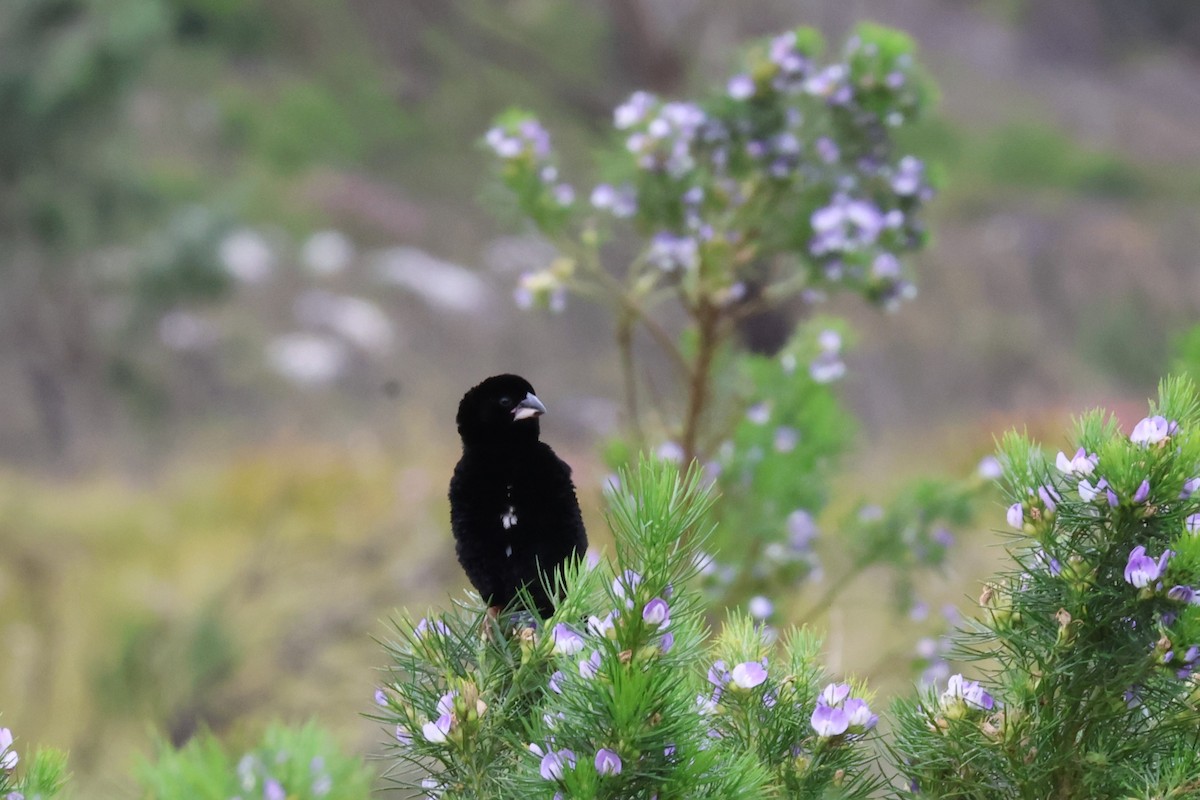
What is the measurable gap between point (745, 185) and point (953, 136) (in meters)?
9.08

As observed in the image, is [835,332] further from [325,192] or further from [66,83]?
[325,192]

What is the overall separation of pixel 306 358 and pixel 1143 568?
755 cm

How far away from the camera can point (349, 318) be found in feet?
27.8

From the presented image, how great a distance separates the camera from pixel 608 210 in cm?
253

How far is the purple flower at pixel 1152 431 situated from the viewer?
885mm

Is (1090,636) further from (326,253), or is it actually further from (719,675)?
(326,253)

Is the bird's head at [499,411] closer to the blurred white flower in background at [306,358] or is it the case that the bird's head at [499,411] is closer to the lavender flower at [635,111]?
→ the lavender flower at [635,111]

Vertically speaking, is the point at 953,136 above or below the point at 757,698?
above

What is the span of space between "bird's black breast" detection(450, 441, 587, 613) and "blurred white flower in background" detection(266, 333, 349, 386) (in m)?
6.99

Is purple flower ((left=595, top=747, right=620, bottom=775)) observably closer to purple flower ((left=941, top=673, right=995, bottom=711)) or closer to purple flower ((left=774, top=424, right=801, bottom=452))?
purple flower ((left=941, top=673, right=995, bottom=711))

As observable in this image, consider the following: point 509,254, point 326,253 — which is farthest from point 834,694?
point 509,254

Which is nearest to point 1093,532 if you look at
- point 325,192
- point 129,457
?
point 129,457

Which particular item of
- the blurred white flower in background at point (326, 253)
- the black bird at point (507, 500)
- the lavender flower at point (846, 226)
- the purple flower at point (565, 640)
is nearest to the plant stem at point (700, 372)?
the lavender flower at point (846, 226)

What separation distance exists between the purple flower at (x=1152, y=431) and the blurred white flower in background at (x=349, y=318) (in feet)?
25.1
